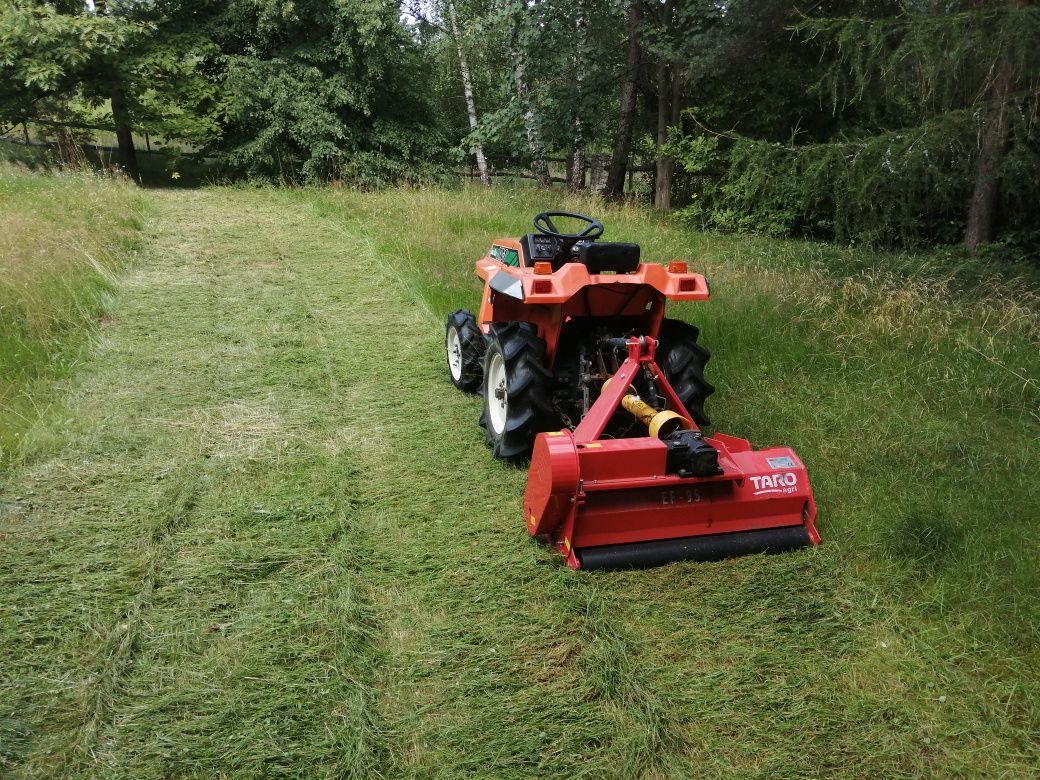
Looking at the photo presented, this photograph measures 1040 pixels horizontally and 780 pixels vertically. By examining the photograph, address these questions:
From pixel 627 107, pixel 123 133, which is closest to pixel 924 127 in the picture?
pixel 627 107

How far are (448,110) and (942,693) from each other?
25.0 metres

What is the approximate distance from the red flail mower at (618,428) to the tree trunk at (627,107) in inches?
403

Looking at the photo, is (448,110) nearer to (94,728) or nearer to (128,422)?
(128,422)

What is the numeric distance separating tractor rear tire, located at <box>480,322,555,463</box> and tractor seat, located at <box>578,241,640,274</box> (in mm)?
522

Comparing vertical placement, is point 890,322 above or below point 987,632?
above

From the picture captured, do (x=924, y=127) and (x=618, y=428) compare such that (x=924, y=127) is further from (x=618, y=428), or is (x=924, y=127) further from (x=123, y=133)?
(x=123, y=133)

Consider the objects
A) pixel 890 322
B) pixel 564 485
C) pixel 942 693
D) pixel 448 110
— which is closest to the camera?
pixel 942 693

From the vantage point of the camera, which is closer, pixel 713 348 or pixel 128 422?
pixel 128 422

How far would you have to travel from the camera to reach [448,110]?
25.1 meters

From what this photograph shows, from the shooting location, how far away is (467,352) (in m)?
5.35

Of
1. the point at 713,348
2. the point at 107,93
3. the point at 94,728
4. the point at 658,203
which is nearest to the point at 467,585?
the point at 94,728

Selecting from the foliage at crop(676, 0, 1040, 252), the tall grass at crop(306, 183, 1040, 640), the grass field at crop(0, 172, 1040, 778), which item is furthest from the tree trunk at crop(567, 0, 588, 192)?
the grass field at crop(0, 172, 1040, 778)

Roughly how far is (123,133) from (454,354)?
14267 millimetres

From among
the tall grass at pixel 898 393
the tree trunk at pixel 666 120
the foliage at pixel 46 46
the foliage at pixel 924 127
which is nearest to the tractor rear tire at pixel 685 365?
the tall grass at pixel 898 393
